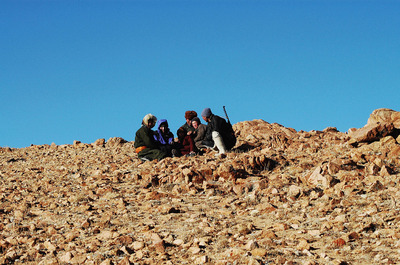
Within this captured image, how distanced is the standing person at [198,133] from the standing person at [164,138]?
970 millimetres

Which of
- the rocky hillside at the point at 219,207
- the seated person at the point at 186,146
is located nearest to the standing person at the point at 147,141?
the rocky hillside at the point at 219,207

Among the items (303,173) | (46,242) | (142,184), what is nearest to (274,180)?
(303,173)

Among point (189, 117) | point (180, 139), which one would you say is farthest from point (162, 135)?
point (189, 117)

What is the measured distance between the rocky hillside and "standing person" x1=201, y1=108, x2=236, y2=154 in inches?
20.6

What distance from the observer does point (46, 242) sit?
870 cm

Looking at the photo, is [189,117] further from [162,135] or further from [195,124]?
[162,135]

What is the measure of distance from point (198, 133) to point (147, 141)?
1.94 metres

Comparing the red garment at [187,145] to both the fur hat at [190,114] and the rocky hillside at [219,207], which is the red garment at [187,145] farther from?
the fur hat at [190,114]

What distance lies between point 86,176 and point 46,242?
5.85m

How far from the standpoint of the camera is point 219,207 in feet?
33.1

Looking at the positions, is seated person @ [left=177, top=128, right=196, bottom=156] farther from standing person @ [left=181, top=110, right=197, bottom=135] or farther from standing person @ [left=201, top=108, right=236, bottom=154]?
standing person @ [left=181, top=110, right=197, bottom=135]

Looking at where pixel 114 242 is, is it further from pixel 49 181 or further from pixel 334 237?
pixel 49 181

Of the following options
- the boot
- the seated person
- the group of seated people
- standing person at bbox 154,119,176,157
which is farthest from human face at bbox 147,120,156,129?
the boot

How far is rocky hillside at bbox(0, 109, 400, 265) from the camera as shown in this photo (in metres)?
7.49
